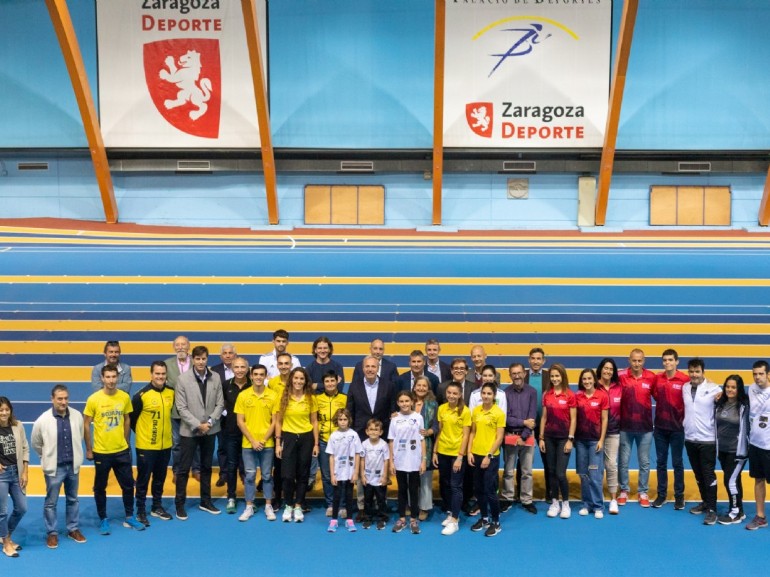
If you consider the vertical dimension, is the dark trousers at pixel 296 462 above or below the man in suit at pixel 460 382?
below

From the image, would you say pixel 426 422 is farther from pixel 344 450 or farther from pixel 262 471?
pixel 262 471

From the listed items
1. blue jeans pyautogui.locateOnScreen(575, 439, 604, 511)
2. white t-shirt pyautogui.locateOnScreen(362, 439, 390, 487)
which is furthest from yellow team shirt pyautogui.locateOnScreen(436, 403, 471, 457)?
blue jeans pyautogui.locateOnScreen(575, 439, 604, 511)

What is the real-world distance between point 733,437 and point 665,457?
0.69 metres

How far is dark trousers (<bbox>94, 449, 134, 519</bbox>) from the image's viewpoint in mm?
6785

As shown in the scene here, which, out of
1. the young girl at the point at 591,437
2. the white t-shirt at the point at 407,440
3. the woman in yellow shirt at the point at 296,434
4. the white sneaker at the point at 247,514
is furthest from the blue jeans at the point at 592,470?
the white sneaker at the point at 247,514

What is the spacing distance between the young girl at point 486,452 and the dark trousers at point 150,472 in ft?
8.86

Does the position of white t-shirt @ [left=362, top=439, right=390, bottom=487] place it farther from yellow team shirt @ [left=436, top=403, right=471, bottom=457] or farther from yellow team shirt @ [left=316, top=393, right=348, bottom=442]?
yellow team shirt @ [left=436, top=403, right=471, bottom=457]

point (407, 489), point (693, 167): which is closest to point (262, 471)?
point (407, 489)

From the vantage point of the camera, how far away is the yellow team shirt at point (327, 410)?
23.4 feet

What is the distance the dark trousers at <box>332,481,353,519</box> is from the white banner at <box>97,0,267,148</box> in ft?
44.4

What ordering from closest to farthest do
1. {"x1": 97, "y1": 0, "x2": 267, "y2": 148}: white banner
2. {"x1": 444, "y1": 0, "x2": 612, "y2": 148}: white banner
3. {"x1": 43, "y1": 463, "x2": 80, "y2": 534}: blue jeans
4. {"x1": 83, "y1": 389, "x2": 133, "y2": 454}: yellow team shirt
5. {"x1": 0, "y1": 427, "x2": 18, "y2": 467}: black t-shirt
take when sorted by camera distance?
Result: 1. {"x1": 0, "y1": 427, "x2": 18, "y2": 467}: black t-shirt
2. {"x1": 43, "y1": 463, "x2": 80, "y2": 534}: blue jeans
3. {"x1": 83, "y1": 389, "x2": 133, "y2": 454}: yellow team shirt
4. {"x1": 444, "y1": 0, "x2": 612, "y2": 148}: white banner
5. {"x1": 97, "y1": 0, "x2": 267, "y2": 148}: white banner

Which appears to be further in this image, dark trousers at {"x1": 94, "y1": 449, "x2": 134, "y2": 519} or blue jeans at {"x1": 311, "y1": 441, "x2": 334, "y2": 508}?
blue jeans at {"x1": 311, "y1": 441, "x2": 334, "y2": 508}

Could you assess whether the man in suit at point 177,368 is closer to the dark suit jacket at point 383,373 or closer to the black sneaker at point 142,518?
the black sneaker at point 142,518

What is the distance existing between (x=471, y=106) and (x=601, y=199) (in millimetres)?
3757
